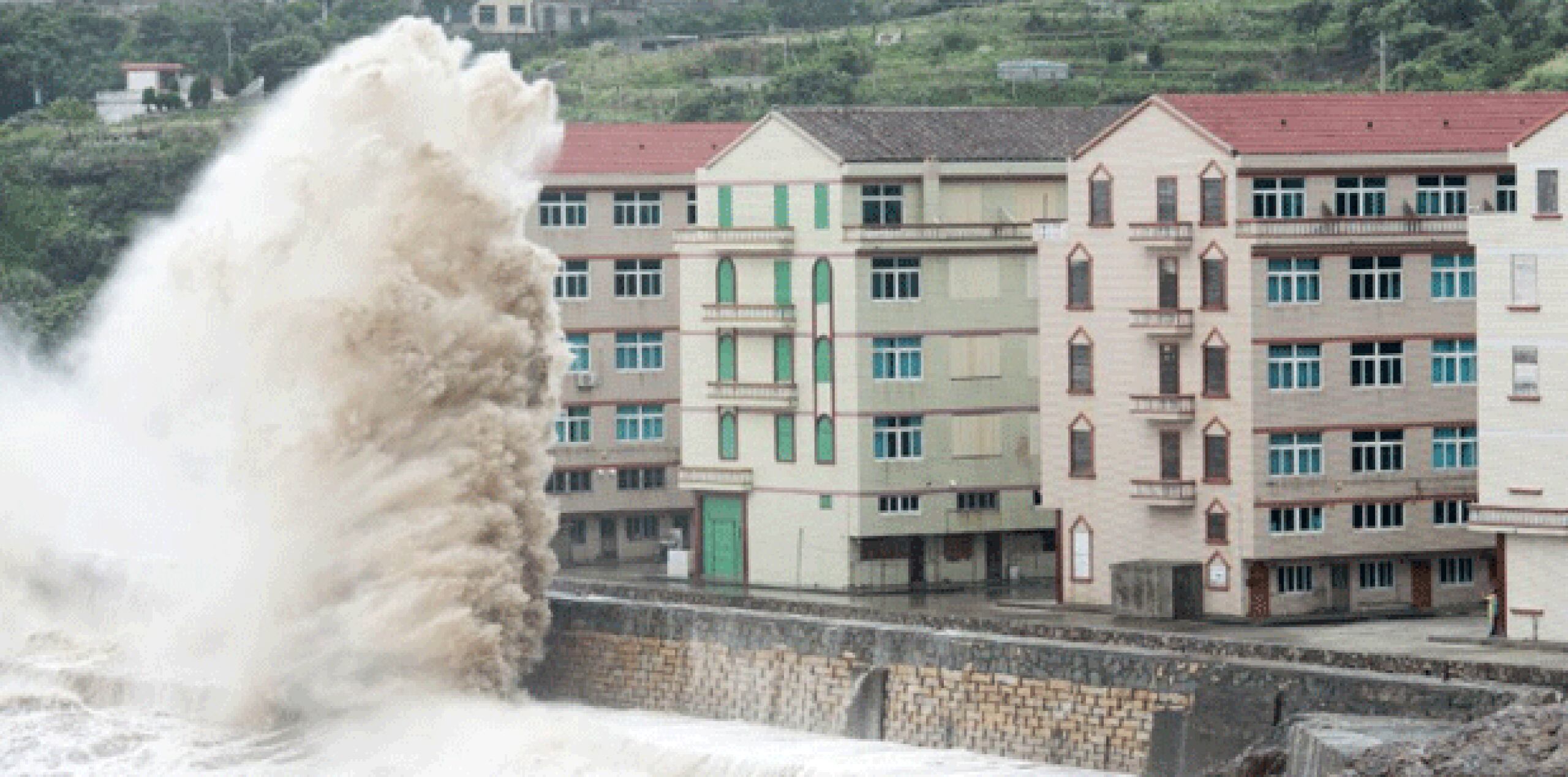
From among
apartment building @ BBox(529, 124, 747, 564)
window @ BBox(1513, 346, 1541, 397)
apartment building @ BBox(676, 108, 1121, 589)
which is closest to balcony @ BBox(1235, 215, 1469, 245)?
window @ BBox(1513, 346, 1541, 397)

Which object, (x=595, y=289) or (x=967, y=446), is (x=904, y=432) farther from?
(x=595, y=289)

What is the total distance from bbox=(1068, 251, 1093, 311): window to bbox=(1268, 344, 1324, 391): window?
3.47m

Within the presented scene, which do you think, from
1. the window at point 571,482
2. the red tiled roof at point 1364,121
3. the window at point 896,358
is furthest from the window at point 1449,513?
the window at point 571,482

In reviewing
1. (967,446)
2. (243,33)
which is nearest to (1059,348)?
(967,446)

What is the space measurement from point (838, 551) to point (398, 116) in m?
10.9

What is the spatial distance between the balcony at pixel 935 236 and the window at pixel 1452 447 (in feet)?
25.0

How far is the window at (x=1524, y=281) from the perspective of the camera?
55.9 meters

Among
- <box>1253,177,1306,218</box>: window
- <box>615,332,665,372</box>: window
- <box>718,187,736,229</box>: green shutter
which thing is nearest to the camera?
<box>1253,177,1306,218</box>: window

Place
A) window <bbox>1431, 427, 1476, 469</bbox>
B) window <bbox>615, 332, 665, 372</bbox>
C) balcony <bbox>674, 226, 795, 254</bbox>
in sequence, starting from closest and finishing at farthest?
window <bbox>1431, 427, 1476, 469</bbox>
balcony <bbox>674, 226, 795, 254</bbox>
window <bbox>615, 332, 665, 372</bbox>

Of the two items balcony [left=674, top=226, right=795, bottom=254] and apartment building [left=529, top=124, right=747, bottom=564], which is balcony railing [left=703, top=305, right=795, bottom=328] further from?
apartment building [left=529, top=124, right=747, bottom=564]

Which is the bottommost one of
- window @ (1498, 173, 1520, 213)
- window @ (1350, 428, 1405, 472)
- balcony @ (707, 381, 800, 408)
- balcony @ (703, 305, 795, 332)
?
window @ (1350, 428, 1405, 472)

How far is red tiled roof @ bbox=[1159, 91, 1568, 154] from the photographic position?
62281mm

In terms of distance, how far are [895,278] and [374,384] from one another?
10.6 meters

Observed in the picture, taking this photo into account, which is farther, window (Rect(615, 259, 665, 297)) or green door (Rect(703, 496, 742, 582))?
window (Rect(615, 259, 665, 297))
